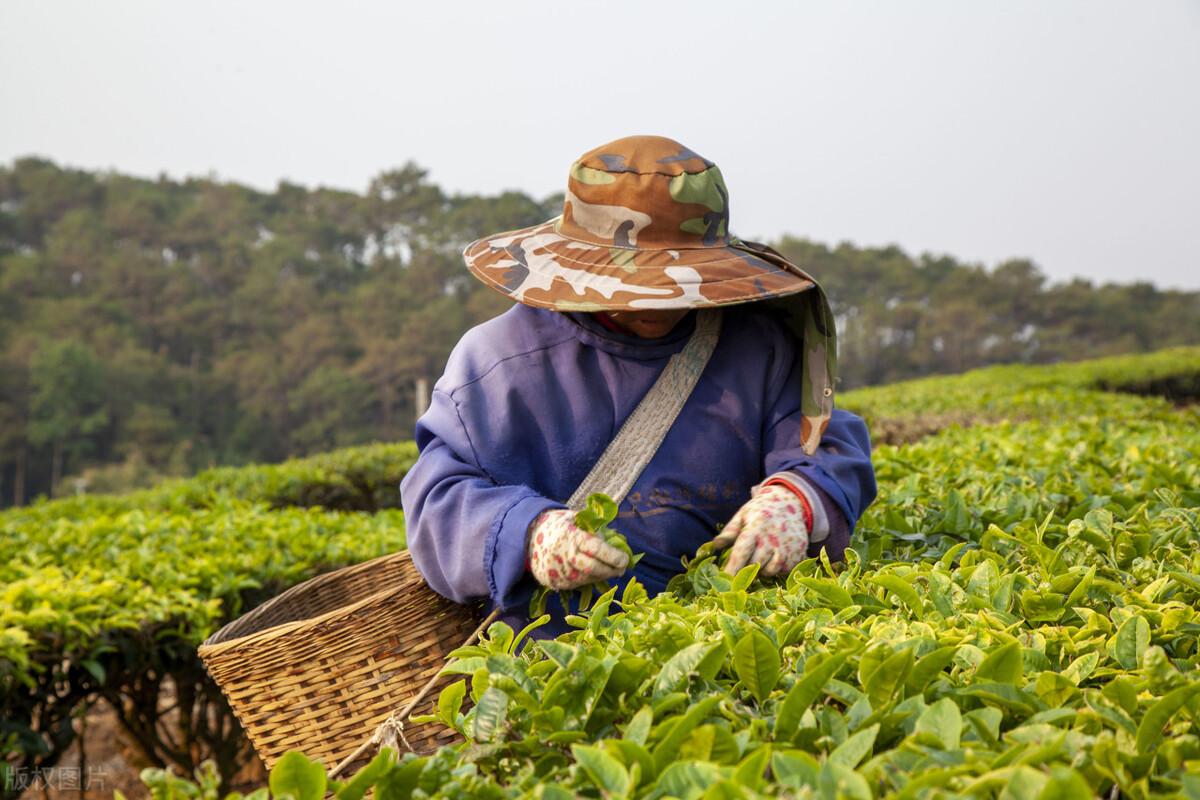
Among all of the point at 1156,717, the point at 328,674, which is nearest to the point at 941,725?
the point at 1156,717

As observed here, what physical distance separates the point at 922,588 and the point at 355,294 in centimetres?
2470

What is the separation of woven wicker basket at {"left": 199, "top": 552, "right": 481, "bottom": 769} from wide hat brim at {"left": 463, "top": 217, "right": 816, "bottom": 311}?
0.61m

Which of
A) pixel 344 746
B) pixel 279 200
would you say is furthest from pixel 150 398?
pixel 344 746

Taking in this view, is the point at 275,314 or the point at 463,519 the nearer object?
the point at 463,519

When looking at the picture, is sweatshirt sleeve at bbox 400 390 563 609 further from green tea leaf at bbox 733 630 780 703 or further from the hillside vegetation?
green tea leaf at bbox 733 630 780 703

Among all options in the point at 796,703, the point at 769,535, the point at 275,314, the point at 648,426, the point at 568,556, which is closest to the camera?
the point at 796,703

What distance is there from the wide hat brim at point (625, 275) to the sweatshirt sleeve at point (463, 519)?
0.30 m

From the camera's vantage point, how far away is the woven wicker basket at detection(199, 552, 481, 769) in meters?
1.82

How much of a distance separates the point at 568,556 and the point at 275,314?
80.1ft

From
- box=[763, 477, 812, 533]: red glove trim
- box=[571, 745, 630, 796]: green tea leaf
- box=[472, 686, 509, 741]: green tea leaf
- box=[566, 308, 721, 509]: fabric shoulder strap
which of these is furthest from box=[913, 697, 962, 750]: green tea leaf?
box=[566, 308, 721, 509]: fabric shoulder strap

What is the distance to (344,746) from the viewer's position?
1854 millimetres

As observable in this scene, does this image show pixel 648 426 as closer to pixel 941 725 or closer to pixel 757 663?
pixel 757 663

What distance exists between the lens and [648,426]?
82.1 inches

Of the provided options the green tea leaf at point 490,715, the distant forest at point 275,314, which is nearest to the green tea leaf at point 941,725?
the green tea leaf at point 490,715
